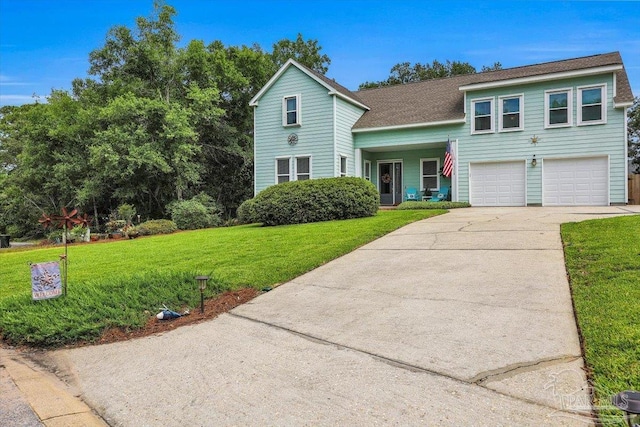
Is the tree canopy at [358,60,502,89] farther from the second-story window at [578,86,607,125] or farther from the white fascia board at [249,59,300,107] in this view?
the second-story window at [578,86,607,125]

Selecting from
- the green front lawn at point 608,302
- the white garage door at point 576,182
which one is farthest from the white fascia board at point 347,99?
the green front lawn at point 608,302

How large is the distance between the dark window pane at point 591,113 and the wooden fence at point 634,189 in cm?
307

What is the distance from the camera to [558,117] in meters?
16.6

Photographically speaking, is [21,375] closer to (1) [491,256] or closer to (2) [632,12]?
(1) [491,256]

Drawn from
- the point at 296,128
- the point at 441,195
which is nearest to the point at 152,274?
the point at 296,128

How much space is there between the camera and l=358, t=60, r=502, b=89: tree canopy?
35.0 meters

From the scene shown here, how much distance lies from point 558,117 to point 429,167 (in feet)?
19.6

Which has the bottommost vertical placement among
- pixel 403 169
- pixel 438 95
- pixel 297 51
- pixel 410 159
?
pixel 403 169

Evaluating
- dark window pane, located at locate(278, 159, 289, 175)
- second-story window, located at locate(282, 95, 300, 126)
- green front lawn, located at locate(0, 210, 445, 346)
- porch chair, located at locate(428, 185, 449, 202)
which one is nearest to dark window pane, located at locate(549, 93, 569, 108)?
porch chair, located at locate(428, 185, 449, 202)

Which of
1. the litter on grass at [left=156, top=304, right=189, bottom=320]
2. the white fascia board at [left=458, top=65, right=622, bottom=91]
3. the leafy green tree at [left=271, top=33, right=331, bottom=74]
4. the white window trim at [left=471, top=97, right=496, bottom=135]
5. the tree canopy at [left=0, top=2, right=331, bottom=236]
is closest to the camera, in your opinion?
the litter on grass at [left=156, top=304, right=189, bottom=320]

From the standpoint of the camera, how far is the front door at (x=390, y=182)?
21.5m

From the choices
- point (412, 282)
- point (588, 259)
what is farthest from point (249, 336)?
point (588, 259)

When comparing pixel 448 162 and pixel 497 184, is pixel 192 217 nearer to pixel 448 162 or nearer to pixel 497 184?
pixel 448 162

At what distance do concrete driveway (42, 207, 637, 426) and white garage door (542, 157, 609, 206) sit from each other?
1241 cm
